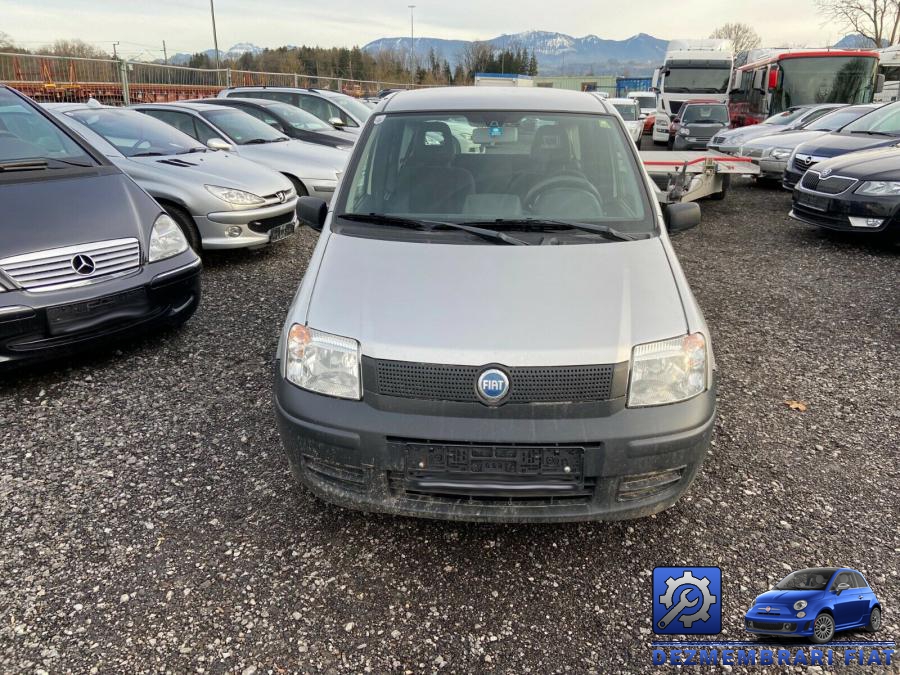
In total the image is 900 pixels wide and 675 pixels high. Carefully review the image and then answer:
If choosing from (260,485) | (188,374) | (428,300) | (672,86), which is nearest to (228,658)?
(260,485)

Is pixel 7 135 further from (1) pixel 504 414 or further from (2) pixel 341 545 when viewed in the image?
(1) pixel 504 414

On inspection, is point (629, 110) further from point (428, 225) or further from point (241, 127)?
point (428, 225)

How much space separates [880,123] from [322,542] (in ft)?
33.5

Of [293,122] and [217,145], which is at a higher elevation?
[293,122]

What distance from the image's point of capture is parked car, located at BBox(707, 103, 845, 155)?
13672 millimetres

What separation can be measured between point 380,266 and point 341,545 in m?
1.18

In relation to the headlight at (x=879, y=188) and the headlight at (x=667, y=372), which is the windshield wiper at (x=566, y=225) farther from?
the headlight at (x=879, y=188)

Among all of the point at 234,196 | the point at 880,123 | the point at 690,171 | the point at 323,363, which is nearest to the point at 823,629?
→ the point at 323,363

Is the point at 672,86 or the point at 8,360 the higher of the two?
the point at 672,86

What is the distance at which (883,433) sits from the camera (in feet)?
11.5

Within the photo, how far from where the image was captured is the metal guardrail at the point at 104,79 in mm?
13836

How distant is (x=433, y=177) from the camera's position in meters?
3.36

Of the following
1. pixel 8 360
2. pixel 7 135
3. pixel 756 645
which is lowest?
pixel 756 645

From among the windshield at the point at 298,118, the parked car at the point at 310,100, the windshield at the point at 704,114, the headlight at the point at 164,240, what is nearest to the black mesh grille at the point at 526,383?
the headlight at the point at 164,240
